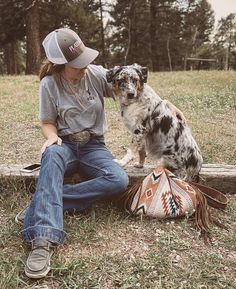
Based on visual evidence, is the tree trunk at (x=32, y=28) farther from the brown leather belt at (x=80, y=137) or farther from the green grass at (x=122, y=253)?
the brown leather belt at (x=80, y=137)

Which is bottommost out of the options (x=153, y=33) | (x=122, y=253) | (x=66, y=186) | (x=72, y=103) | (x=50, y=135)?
(x=122, y=253)

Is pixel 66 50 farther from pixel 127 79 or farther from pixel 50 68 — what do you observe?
pixel 127 79

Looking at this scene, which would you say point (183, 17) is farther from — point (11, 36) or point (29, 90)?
point (29, 90)

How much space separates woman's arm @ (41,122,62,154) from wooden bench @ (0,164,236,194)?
501 millimetres

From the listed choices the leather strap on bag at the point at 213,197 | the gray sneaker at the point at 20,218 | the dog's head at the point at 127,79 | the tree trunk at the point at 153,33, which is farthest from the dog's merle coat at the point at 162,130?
the tree trunk at the point at 153,33

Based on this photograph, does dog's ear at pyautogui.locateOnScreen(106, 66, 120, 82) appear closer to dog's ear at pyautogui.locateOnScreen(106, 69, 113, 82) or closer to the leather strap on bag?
dog's ear at pyautogui.locateOnScreen(106, 69, 113, 82)

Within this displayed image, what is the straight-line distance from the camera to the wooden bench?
391cm

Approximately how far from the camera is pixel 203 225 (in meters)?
3.41

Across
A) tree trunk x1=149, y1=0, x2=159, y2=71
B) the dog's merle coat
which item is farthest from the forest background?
the dog's merle coat

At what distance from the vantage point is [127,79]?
369 cm

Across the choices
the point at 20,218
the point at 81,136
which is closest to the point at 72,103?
the point at 81,136

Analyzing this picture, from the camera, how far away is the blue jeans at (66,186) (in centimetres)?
296

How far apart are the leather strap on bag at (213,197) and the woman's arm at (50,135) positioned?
1.30 meters

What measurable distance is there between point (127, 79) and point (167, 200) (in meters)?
1.15
